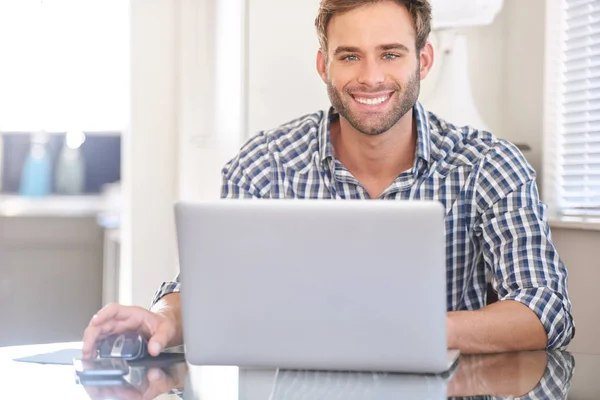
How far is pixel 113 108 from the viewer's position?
11.6 feet

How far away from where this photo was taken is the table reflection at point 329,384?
1.03 metres

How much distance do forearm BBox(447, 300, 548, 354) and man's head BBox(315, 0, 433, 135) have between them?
53cm

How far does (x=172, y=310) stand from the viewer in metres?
1.44

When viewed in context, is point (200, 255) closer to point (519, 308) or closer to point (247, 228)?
point (247, 228)

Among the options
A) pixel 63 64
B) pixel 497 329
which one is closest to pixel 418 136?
pixel 497 329

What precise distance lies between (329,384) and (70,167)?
2750 mm

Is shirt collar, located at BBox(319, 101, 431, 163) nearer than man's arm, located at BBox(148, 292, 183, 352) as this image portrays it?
No

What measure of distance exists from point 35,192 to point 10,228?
18 centimetres

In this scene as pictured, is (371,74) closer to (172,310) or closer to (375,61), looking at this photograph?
(375,61)

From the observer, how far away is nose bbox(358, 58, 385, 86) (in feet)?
5.94

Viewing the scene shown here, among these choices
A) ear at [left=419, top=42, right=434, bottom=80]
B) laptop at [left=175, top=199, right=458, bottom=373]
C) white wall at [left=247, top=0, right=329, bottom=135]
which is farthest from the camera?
white wall at [left=247, top=0, right=329, bottom=135]

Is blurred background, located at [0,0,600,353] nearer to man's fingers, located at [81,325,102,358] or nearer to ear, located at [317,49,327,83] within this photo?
ear, located at [317,49,327,83]

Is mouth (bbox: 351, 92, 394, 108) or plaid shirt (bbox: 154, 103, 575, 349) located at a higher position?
mouth (bbox: 351, 92, 394, 108)

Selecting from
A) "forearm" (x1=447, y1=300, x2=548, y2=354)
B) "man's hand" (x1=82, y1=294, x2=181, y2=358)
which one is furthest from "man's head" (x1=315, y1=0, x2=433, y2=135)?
"man's hand" (x1=82, y1=294, x2=181, y2=358)
